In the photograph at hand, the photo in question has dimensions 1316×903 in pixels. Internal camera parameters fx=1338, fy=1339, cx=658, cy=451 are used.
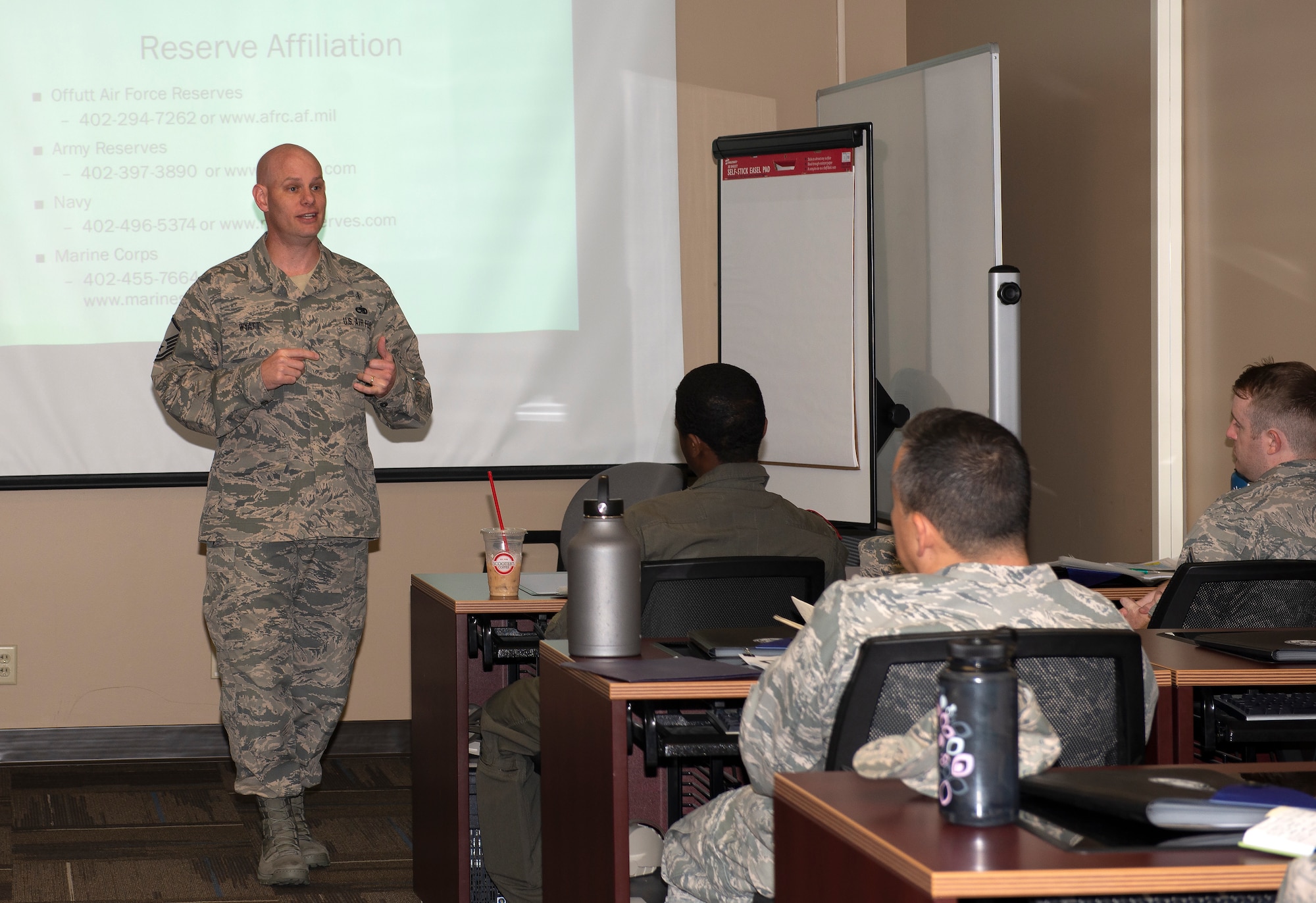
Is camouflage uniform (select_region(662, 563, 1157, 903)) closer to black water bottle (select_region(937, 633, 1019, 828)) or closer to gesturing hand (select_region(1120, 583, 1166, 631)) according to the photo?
black water bottle (select_region(937, 633, 1019, 828))

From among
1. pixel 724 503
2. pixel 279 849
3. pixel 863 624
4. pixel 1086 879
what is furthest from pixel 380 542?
pixel 1086 879

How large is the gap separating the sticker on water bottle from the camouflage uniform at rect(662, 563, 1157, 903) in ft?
0.84

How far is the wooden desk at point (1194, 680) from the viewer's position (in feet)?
5.54

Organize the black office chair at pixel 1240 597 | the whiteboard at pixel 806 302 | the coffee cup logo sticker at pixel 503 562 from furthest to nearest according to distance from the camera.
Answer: the whiteboard at pixel 806 302
the coffee cup logo sticker at pixel 503 562
the black office chair at pixel 1240 597

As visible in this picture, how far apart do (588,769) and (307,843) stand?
1.64 m

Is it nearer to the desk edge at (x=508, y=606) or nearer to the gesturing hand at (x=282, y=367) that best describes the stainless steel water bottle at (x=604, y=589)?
the desk edge at (x=508, y=606)

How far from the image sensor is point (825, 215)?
4098 millimetres

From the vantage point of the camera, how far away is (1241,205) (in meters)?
3.12

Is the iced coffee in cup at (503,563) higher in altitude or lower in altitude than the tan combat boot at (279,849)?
higher

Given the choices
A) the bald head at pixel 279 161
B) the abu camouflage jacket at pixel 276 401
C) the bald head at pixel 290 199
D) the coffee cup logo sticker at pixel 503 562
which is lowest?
the coffee cup logo sticker at pixel 503 562

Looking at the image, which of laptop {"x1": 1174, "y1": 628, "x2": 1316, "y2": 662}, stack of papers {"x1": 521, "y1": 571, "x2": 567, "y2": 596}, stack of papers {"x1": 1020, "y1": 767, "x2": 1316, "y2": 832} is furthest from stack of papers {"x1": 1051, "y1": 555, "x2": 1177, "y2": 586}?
stack of papers {"x1": 1020, "y1": 767, "x2": 1316, "y2": 832}

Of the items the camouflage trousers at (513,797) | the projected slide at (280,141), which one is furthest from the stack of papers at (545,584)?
the projected slide at (280,141)

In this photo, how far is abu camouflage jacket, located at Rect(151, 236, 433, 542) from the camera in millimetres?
3139

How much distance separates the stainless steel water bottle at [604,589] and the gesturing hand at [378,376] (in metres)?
1.38
